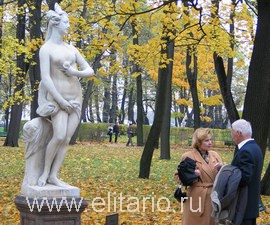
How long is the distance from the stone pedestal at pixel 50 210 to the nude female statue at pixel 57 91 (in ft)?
0.98

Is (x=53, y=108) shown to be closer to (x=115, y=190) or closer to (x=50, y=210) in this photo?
(x=50, y=210)

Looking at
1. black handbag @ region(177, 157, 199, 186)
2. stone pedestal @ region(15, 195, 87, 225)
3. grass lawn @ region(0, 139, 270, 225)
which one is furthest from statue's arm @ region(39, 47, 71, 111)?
grass lawn @ region(0, 139, 270, 225)

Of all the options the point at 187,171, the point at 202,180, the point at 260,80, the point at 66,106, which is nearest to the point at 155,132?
the point at 260,80

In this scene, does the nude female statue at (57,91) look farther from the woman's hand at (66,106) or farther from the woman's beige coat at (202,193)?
the woman's beige coat at (202,193)

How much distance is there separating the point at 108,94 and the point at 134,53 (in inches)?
1925

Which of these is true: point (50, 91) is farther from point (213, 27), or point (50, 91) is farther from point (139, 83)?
point (139, 83)

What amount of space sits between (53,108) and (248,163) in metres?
2.65

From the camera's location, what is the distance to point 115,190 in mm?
12766

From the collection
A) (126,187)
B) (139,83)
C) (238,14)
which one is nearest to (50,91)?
(126,187)

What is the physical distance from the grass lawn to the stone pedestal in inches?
73.3

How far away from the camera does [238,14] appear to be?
51.6 feet

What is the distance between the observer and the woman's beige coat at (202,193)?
674 cm

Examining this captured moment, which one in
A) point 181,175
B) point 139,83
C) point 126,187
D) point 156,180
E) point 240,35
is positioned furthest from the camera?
point 139,83

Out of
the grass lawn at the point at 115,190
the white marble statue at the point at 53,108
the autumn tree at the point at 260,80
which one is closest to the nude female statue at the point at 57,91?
the white marble statue at the point at 53,108
